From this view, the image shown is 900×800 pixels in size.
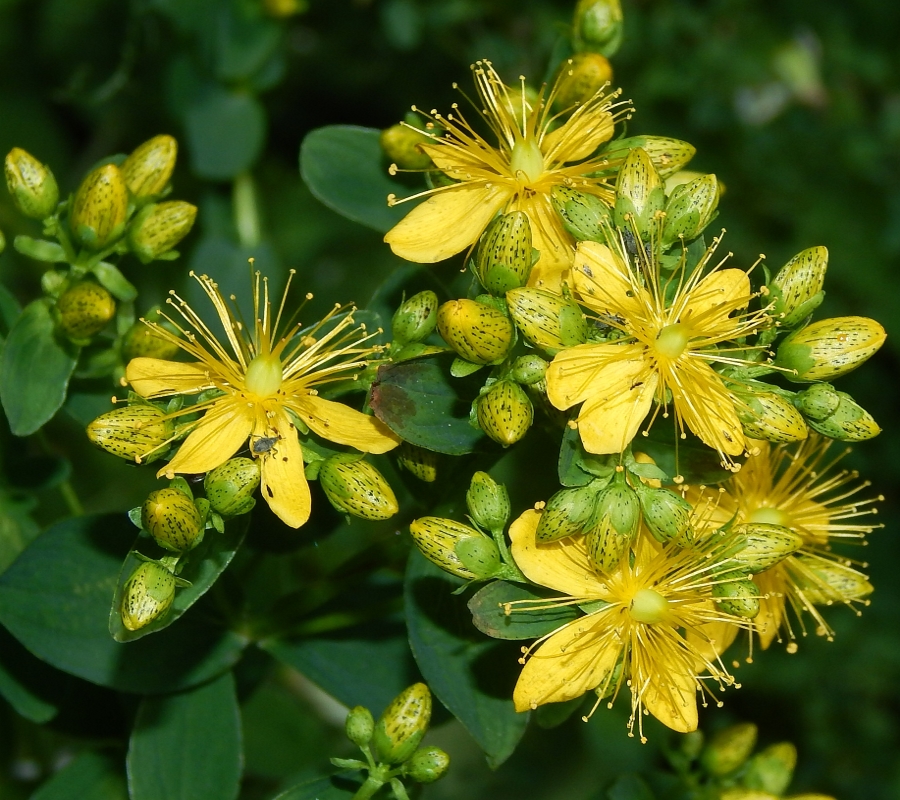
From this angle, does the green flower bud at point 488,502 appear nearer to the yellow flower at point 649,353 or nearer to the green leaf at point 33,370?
the yellow flower at point 649,353

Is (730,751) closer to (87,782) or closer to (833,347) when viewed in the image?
(833,347)

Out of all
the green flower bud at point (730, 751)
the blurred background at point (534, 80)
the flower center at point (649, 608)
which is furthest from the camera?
the blurred background at point (534, 80)

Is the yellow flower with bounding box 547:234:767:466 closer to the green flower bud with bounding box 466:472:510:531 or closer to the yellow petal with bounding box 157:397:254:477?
the green flower bud with bounding box 466:472:510:531

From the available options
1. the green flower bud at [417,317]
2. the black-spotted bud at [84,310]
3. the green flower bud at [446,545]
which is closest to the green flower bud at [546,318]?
the green flower bud at [417,317]

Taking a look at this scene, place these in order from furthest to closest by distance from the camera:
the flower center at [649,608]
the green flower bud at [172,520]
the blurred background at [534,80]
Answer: the blurred background at [534,80] < the flower center at [649,608] < the green flower bud at [172,520]

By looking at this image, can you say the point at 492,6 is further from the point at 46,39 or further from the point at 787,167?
the point at 46,39

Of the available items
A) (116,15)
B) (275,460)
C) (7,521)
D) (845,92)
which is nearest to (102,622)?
(7,521)
